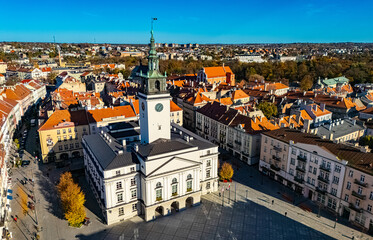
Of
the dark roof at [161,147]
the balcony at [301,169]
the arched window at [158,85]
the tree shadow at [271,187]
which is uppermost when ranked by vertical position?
the arched window at [158,85]

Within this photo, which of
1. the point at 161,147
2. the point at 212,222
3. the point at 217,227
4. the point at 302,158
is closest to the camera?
the point at 217,227

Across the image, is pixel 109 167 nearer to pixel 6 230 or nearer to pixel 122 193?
pixel 122 193

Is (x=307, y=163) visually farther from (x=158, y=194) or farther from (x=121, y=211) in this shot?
(x=121, y=211)

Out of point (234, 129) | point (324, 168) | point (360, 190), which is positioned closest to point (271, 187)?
point (324, 168)

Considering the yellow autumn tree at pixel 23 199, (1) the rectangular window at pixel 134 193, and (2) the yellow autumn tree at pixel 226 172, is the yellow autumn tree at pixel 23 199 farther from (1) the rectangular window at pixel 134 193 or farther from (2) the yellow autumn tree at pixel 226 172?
(2) the yellow autumn tree at pixel 226 172

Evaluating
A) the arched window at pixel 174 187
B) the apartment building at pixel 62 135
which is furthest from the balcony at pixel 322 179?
the apartment building at pixel 62 135
